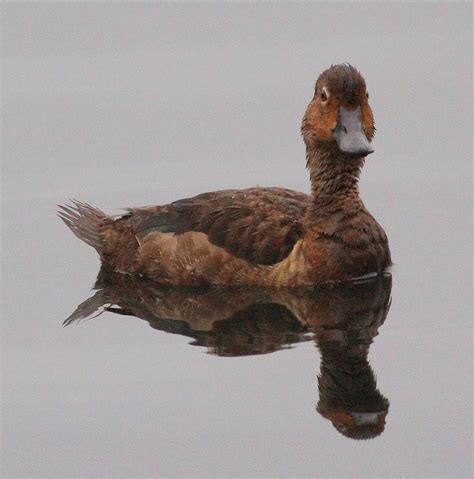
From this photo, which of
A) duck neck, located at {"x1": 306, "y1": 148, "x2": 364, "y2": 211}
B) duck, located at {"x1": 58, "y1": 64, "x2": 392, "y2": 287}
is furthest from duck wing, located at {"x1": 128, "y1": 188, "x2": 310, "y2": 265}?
duck neck, located at {"x1": 306, "y1": 148, "x2": 364, "y2": 211}

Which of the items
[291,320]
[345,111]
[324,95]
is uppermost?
[324,95]

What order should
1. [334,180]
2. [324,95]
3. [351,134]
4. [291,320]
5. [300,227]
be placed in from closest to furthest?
[291,320], [351,134], [324,95], [300,227], [334,180]

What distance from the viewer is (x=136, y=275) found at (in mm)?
16031

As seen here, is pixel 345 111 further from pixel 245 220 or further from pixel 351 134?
pixel 245 220

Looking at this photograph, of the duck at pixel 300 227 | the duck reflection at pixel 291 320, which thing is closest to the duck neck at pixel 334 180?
the duck at pixel 300 227

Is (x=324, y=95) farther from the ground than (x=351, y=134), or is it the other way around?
(x=324, y=95)

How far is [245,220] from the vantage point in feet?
50.2

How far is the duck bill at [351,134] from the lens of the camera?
48.8ft

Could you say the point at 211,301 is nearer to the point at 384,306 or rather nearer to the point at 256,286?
the point at 256,286

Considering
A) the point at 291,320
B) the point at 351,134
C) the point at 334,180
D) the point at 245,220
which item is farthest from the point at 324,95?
the point at 291,320

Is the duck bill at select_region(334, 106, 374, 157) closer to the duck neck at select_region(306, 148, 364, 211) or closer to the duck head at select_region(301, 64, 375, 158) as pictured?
the duck head at select_region(301, 64, 375, 158)

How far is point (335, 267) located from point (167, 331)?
1.98 m

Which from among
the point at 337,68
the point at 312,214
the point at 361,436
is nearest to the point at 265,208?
the point at 312,214

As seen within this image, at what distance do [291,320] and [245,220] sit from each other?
138cm
